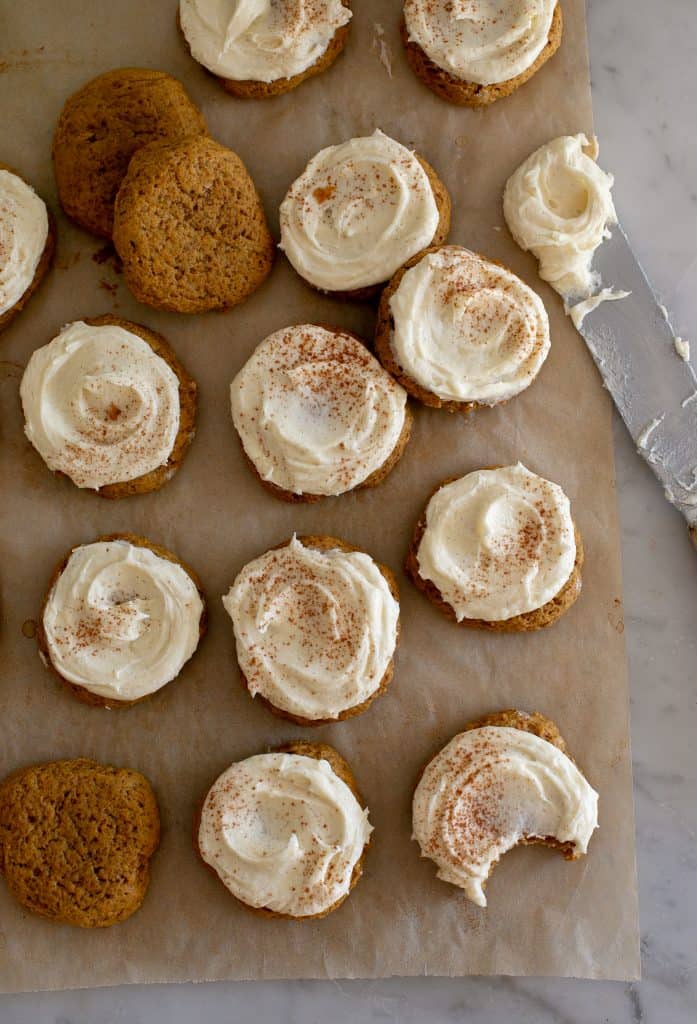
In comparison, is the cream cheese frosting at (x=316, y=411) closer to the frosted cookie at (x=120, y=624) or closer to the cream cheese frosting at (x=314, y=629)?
the cream cheese frosting at (x=314, y=629)

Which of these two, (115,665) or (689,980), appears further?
(689,980)

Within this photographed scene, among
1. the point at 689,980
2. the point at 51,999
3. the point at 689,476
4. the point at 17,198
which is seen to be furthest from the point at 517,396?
the point at 51,999

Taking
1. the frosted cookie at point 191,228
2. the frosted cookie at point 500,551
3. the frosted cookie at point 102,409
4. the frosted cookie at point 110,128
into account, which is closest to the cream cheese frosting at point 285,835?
the frosted cookie at point 500,551

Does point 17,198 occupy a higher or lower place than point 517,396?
higher

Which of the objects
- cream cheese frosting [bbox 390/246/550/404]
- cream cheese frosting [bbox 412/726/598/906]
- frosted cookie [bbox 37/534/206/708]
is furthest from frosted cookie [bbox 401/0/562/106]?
cream cheese frosting [bbox 412/726/598/906]

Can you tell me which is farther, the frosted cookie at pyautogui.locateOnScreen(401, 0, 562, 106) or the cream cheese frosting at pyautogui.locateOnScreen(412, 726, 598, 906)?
the frosted cookie at pyautogui.locateOnScreen(401, 0, 562, 106)

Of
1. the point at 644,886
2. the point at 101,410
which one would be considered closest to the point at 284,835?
the point at 644,886

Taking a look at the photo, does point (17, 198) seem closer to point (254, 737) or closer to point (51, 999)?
point (254, 737)

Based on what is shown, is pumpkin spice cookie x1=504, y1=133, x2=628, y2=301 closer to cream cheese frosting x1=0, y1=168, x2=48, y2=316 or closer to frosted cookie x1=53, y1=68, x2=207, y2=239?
frosted cookie x1=53, y1=68, x2=207, y2=239
